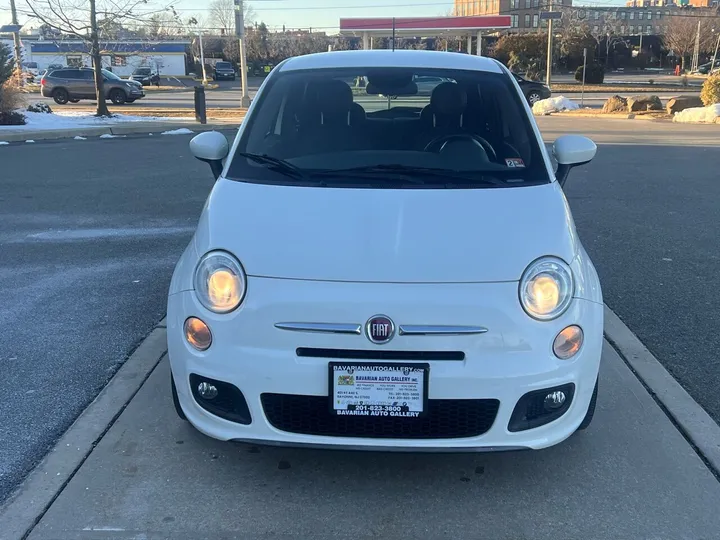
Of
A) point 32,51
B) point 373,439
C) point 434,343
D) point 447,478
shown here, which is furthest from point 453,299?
point 32,51

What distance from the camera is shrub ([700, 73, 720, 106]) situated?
69.9ft

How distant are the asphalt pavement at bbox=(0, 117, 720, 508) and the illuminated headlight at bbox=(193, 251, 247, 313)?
1.07 metres

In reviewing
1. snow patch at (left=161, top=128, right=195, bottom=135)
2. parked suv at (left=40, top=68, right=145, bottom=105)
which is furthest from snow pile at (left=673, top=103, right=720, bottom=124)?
parked suv at (left=40, top=68, right=145, bottom=105)

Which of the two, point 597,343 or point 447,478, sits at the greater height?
point 597,343

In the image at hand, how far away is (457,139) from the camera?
3787 millimetres

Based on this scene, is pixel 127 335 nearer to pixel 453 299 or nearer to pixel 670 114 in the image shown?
pixel 453 299

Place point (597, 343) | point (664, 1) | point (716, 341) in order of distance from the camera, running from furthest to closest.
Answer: point (664, 1)
point (716, 341)
point (597, 343)

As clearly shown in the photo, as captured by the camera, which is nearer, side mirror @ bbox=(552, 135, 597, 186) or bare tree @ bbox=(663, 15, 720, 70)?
side mirror @ bbox=(552, 135, 597, 186)

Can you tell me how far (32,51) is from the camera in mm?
60750

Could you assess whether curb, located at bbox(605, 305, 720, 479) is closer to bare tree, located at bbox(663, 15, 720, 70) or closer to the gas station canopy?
the gas station canopy

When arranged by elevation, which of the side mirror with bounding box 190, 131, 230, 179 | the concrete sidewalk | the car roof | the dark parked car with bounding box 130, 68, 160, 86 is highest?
the dark parked car with bounding box 130, 68, 160, 86

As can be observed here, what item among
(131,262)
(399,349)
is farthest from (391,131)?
(131,262)

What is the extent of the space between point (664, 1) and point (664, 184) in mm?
136740

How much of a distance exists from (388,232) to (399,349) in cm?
55
